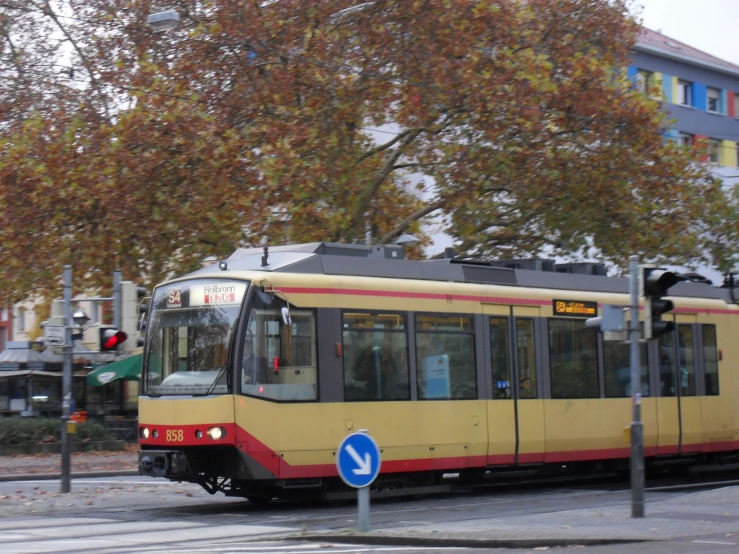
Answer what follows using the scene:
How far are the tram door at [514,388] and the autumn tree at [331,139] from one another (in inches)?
340

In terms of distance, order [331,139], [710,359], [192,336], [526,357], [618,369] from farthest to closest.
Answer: [331,139], [710,359], [618,369], [526,357], [192,336]

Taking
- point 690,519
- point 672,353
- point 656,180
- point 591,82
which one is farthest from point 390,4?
point 690,519

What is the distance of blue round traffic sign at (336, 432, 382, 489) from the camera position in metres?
11.6

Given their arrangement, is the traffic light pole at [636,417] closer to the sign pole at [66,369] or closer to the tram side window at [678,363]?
the tram side window at [678,363]

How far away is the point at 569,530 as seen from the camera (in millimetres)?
11844

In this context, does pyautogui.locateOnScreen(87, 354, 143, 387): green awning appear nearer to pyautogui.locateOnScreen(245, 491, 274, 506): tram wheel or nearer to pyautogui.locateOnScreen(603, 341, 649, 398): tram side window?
pyautogui.locateOnScreen(603, 341, 649, 398): tram side window

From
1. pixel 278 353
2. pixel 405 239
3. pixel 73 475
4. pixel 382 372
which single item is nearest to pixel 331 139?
pixel 405 239

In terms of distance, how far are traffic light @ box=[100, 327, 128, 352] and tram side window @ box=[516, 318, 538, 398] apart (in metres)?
5.89

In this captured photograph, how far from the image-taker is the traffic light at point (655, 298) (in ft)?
42.2

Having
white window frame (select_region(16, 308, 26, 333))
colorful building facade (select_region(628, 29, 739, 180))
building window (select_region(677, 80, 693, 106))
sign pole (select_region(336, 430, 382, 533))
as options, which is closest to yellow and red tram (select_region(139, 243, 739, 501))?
sign pole (select_region(336, 430, 382, 533))

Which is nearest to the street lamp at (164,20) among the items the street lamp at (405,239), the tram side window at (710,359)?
the street lamp at (405,239)

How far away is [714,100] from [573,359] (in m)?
41.0

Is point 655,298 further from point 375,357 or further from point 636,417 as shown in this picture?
point 375,357

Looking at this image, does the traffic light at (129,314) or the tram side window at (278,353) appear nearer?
the tram side window at (278,353)
